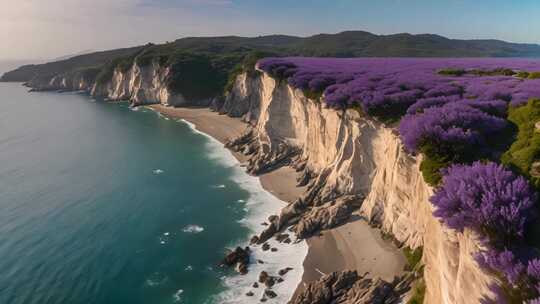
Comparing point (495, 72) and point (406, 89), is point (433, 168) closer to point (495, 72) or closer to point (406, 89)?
point (406, 89)

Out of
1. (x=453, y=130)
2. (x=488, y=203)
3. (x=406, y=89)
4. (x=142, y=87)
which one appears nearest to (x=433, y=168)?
(x=453, y=130)

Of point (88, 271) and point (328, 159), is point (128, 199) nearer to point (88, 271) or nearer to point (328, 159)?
point (88, 271)

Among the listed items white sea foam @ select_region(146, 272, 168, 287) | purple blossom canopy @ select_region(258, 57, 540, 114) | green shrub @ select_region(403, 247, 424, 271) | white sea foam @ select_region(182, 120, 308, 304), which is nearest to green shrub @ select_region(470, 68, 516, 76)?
purple blossom canopy @ select_region(258, 57, 540, 114)

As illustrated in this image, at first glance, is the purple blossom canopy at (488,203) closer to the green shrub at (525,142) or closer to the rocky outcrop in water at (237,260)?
the green shrub at (525,142)

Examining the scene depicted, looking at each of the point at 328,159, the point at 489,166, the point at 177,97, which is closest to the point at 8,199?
the point at 328,159

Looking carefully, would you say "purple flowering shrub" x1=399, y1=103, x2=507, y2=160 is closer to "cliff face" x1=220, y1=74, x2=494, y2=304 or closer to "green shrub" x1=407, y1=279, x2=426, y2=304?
"cliff face" x1=220, y1=74, x2=494, y2=304

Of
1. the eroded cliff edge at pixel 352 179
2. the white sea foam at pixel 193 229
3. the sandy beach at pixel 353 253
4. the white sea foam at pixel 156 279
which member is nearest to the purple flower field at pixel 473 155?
the eroded cliff edge at pixel 352 179

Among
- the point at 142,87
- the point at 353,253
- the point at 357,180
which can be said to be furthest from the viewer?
the point at 142,87
